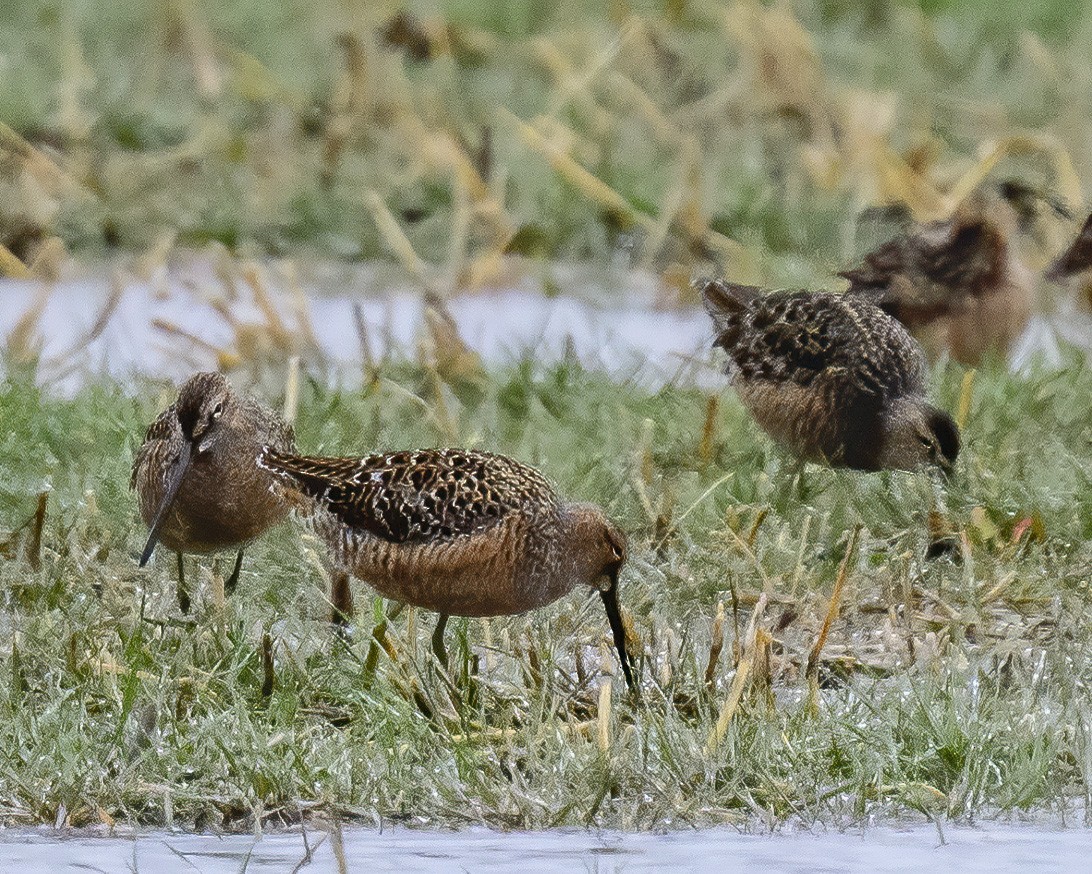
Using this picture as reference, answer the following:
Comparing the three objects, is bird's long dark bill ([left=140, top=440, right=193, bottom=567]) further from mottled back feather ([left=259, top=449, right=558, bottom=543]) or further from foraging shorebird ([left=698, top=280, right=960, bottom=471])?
foraging shorebird ([left=698, top=280, right=960, bottom=471])

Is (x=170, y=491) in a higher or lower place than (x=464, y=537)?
lower

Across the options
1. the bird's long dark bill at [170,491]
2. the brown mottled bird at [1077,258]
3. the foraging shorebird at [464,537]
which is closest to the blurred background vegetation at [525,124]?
the brown mottled bird at [1077,258]

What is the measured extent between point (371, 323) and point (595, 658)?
3957 mm

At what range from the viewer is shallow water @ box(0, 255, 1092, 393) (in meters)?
8.91

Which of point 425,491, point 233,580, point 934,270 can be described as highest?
point 425,491

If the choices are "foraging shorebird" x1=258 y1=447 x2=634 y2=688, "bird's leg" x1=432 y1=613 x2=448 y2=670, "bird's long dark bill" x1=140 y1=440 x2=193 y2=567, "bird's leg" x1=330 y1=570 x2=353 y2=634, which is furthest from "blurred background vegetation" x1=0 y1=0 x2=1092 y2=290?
"bird's leg" x1=432 y1=613 x2=448 y2=670

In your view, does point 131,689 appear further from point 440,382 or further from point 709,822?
point 440,382

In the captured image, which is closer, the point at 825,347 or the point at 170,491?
the point at 170,491

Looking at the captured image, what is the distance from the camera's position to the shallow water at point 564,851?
4.64 metres

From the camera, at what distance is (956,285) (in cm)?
945

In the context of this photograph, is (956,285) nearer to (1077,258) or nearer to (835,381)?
(1077,258)

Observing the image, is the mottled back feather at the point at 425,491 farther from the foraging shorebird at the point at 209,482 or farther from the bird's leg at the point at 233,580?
the bird's leg at the point at 233,580

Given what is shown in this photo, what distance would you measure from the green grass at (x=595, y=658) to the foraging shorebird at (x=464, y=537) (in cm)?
14

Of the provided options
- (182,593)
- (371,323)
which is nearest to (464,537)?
(182,593)
